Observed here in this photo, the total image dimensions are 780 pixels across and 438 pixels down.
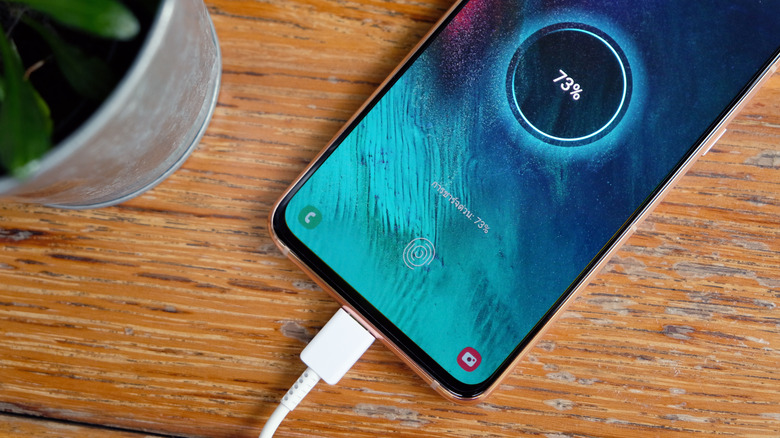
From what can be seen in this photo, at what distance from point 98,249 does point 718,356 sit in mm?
422

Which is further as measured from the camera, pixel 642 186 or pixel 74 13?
pixel 642 186

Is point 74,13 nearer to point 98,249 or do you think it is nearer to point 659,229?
point 98,249

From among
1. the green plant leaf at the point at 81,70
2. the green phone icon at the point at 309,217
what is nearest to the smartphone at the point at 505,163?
the green phone icon at the point at 309,217

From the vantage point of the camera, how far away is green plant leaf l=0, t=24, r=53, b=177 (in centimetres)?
18

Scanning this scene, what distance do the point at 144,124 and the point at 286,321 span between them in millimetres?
169

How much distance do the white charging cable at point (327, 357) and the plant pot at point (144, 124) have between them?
0.47ft

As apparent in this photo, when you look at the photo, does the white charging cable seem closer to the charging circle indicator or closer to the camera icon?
the camera icon

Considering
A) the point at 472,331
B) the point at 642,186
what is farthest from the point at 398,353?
the point at 642,186

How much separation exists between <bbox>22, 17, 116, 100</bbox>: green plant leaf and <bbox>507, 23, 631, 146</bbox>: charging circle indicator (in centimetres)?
23

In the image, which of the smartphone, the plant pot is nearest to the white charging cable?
the smartphone

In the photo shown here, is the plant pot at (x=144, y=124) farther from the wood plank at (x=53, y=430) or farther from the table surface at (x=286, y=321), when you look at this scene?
the wood plank at (x=53, y=430)

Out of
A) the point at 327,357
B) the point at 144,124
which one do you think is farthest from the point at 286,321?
the point at 144,124

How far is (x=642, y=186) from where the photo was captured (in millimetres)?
331

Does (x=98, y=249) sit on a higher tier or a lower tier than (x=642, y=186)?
lower
